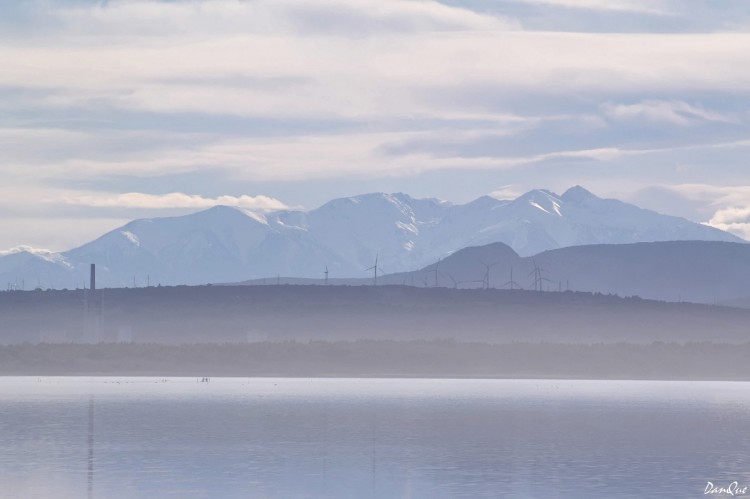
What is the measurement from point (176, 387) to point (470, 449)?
313ft

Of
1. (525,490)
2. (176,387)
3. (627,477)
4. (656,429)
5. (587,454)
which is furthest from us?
(176,387)

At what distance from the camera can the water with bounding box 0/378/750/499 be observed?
6394 cm

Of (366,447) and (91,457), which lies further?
(366,447)

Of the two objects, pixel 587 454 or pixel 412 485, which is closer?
pixel 412 485

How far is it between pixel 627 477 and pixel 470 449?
16052mm

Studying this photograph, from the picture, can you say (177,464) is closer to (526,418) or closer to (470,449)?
(470,449)

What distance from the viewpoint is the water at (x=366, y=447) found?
6394cm

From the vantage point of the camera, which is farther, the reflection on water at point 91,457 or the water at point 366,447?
the water at point 366,447

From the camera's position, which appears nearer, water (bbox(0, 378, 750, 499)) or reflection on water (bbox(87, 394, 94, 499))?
reflection on water (bbox(87, 394, 94, 499))

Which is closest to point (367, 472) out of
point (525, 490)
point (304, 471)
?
point (304, 471)

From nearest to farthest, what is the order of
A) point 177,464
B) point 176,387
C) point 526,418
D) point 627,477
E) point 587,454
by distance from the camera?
point 627,477, point 177,464, point 587,454, point 526,418, point 176,387

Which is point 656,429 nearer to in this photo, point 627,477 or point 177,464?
point 627,477

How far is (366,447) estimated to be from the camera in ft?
274

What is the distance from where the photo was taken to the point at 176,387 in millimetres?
173125
